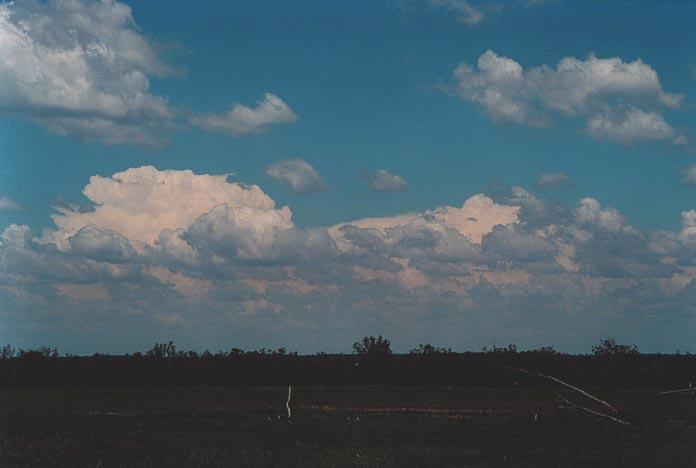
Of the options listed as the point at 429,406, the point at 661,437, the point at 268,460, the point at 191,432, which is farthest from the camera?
the point at 429,406

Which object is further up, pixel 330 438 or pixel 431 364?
pixel 431 364

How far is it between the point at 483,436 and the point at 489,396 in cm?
2849

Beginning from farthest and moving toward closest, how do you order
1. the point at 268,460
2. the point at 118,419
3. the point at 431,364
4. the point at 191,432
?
the point at 431,364
the point at 118,419
the point at 191,432
the point at 268,460

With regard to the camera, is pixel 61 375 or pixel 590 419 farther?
pixel 61 375

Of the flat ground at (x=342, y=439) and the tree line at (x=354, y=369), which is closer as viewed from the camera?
the flat ground at (x=342, y=439)

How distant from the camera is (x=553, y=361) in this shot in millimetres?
79438

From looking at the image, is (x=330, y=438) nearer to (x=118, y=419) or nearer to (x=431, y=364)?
(x=118, y=419)

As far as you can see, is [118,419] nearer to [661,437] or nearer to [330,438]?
[330,438]

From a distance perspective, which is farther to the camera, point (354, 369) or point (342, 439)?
point (354, 369)

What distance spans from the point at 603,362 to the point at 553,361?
446cm

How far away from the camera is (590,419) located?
29906 mm

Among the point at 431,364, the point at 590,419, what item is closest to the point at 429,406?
the point at 590,419

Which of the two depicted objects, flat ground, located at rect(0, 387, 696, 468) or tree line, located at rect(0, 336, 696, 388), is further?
tree line, located at rect(0, 336, 696, 388)

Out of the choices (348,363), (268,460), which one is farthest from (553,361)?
(268,460)
